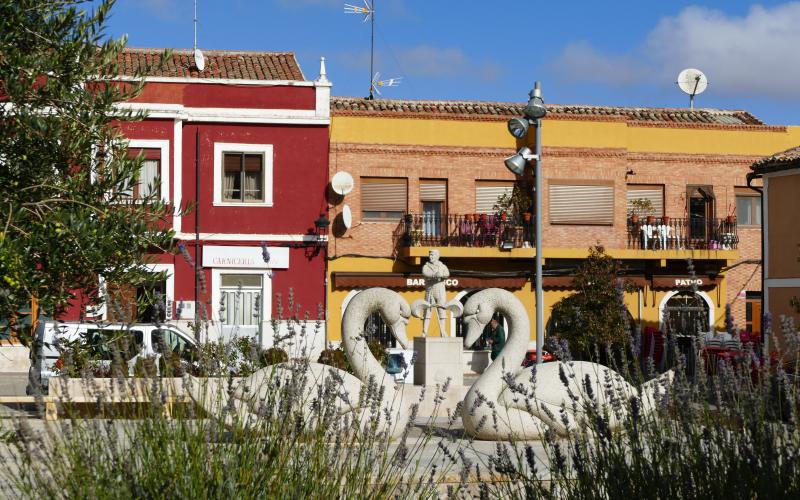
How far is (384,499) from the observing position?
5.81 metres

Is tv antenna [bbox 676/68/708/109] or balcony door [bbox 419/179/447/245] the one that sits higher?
tv antenna [bbox 676/68/708/109]

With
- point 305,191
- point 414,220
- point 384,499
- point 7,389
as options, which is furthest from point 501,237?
point 384,499

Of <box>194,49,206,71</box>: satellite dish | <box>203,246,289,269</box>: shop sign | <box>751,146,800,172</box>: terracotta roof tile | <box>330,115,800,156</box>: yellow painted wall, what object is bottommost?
<box>203,246,289,269</box>: shop sign

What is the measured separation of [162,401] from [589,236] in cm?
2893

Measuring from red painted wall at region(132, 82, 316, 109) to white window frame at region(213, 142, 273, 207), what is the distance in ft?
3.18

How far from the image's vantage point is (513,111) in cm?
3438

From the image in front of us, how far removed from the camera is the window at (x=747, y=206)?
34.8 meters

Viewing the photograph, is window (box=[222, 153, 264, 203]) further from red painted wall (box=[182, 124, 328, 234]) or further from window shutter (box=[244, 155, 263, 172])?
red painted wall (box=[182, 124, 328, 234])

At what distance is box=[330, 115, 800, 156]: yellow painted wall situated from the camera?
32.2 metres

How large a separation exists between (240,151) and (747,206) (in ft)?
46.4

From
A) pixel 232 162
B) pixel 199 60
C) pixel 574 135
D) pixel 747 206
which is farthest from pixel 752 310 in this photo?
pixel 199 60

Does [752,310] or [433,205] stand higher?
[433,205]

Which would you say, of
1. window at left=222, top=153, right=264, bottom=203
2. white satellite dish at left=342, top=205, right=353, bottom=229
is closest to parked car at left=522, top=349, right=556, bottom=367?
white satellite dish at left=342, top=205, right=353, bottom=229

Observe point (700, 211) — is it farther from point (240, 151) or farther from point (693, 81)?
point (240, 151)
